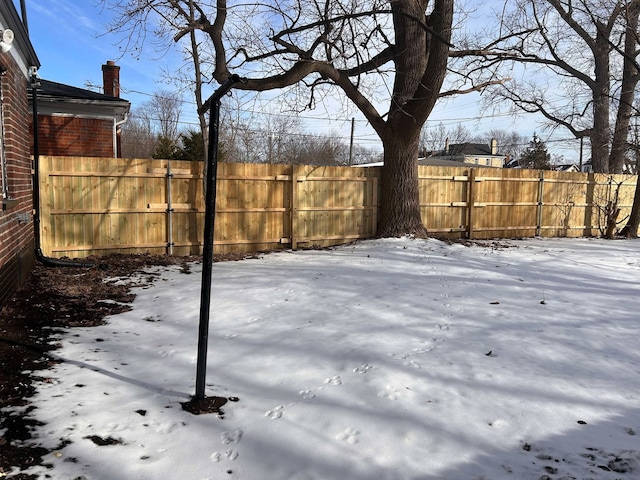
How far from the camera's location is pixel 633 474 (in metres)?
2.37

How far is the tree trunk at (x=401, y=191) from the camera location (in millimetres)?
10258

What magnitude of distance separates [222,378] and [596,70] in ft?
63.3

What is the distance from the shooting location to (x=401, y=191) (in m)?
10.3

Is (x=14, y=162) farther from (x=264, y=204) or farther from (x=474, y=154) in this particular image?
(x=474, y=154)

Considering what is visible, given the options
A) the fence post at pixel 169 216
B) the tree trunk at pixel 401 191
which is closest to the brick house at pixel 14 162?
the fence post at pixel 169 216

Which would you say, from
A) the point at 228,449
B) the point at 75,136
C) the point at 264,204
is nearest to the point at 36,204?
the point at 264,204

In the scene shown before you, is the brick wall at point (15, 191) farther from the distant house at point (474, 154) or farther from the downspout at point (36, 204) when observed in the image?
the distant house at point (474, 154)

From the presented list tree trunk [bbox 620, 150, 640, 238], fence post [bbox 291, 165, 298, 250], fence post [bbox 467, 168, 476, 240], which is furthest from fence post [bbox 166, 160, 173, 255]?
tree trunk [bbox 620, 150, 640, 238]

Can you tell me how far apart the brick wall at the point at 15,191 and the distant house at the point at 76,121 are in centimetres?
381

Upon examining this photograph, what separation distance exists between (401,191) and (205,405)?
8.03 metres

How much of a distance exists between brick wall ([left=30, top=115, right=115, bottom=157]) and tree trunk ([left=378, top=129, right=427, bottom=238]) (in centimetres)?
660

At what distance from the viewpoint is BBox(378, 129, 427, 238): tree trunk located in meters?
10.3

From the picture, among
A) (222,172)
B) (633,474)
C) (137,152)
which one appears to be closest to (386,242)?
(222,172)

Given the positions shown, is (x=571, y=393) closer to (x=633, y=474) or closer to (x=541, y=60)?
(x=633, y=474)
